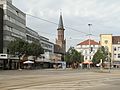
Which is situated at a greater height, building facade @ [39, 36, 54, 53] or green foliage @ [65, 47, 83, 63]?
building facade @ [39, 36, 54, 53]

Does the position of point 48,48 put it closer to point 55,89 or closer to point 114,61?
point 114,61

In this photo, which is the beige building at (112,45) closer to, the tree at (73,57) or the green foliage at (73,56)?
the tree at (73,57)

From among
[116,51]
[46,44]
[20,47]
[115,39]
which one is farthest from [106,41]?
[20,47]

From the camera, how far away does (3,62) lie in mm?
104562

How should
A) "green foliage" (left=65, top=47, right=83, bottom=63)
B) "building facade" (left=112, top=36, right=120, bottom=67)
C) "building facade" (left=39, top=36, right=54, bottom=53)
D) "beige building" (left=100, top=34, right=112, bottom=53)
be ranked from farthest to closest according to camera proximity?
"beige building" (left=100, top=34, right=112, bottom=53)
"building facade" (left=112, top=36, right=120, bottom=67)
"building facade" (left=39, top=36, right=54, bottom=53)
"green foliage" (left=65, top=47, right=83, bottom=63)

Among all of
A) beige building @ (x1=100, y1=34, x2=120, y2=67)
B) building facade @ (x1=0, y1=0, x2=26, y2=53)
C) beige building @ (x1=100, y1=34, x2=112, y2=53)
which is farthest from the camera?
beige building @ (x1=100, y1=34, x2=112, y2=53)

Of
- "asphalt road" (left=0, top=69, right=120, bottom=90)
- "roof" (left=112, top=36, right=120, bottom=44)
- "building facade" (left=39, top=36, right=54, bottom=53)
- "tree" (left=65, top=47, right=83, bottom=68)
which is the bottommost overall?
"asphalt road" (left=0, top=69, right=120, bottom=90)

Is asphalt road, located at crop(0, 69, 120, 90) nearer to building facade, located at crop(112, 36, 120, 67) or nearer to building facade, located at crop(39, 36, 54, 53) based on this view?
building facade, located at crop(39, 36, 54, 53)

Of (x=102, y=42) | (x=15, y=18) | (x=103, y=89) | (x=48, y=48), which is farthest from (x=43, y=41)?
(x=103, y=89)

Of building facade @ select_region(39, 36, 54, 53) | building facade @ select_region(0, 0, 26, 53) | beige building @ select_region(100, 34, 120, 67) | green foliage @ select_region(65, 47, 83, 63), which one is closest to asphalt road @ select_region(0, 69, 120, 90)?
building facade @ select_region(0, 0, 26, 53)

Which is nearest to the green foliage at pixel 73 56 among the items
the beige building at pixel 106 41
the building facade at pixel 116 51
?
the building facade at pixel 116 51

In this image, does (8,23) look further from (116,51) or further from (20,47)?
(116,51)

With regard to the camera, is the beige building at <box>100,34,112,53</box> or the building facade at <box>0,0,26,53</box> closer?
the building facade at <box>0,0,26,53</box>

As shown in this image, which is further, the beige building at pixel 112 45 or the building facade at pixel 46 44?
the beige building at pixel 112 45
